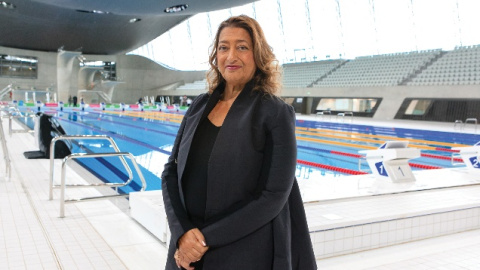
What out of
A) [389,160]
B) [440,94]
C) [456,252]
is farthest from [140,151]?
[440,94]

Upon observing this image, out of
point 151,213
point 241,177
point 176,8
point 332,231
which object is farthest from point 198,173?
point 176,8

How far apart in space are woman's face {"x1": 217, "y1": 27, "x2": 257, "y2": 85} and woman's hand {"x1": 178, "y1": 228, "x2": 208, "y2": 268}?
508mm

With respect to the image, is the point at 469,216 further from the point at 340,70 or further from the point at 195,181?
the point at 340,70

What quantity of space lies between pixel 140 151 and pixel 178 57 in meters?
A: 30.6

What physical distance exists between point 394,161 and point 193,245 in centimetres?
383

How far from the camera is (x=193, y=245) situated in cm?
121

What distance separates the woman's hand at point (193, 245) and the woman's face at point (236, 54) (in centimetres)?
51

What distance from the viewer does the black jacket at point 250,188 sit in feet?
3.93

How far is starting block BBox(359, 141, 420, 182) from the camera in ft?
14.6

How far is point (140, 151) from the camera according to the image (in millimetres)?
8789

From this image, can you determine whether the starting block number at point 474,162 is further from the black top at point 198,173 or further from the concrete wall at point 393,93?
the concrete wall at point 393,93

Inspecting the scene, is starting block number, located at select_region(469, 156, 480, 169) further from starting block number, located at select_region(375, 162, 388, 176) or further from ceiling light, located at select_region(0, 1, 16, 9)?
ceiling light, located at select_region(0, 1, 16, 9)

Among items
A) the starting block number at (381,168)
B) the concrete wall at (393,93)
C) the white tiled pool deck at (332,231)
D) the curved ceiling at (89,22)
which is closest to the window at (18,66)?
the curved ceiling at (89,22)

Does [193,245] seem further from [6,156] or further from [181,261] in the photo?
[6,156]
